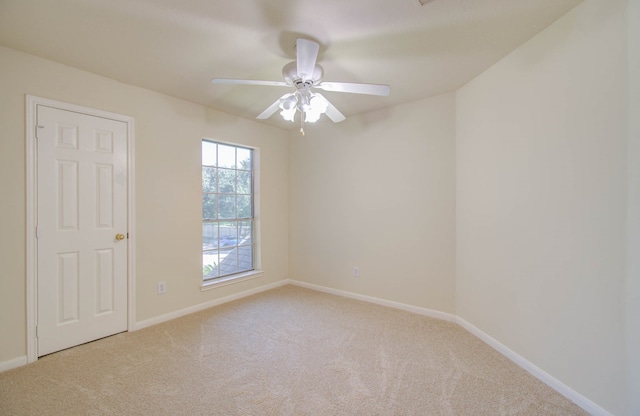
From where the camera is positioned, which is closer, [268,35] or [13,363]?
[268,35]

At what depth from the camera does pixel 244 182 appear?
155 inches

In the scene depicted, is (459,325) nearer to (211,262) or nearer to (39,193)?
(211,262)

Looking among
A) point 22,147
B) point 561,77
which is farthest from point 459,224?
point 22,147

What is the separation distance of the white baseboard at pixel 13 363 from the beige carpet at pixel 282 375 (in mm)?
64

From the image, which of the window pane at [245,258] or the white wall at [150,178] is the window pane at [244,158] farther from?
the window pane at [245,258]

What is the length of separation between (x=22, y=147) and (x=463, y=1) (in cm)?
326

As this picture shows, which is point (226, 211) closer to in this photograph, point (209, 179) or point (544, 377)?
point (209, 179)

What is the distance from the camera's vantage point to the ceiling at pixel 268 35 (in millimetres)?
1666

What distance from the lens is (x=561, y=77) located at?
179cm

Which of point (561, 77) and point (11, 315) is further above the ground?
point (561, 77)

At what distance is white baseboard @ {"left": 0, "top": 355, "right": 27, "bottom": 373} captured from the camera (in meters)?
2.03

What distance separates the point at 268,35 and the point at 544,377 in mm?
3017

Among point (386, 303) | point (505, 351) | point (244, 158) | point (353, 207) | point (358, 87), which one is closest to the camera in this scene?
point (358, 87)

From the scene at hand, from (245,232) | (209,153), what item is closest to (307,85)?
(209,153)
